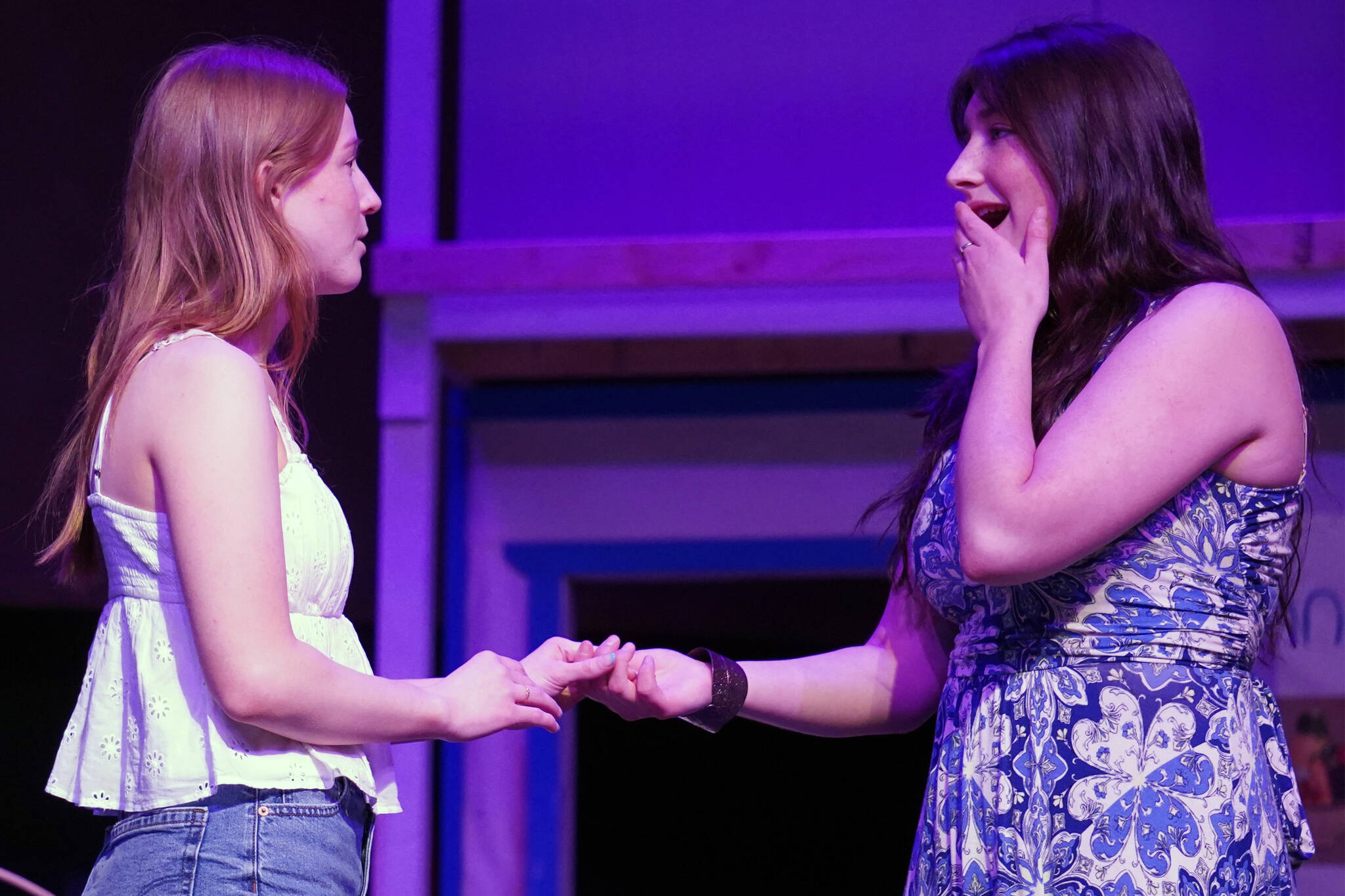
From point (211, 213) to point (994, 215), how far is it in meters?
0.79

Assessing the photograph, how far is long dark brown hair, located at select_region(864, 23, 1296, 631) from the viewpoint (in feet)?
4.38

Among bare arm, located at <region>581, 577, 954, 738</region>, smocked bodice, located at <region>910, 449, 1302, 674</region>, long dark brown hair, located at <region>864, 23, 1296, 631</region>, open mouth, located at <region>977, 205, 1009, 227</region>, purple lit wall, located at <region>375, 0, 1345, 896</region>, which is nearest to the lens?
smocked bodice, located at <region>910, 449, 1302, 674</region>

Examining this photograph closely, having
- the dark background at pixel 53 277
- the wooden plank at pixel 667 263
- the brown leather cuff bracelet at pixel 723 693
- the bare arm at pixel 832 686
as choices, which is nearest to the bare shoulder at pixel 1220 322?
the bare arm at pixel 832 686

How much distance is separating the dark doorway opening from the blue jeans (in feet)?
5.45

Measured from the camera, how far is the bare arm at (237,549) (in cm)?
102

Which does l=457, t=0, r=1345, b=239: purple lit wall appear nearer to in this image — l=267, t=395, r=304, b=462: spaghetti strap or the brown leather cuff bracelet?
the brown leather cuff bracelet

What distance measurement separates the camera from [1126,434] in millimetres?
1187

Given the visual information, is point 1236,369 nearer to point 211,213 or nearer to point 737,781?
point 211,213

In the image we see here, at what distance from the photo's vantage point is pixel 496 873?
2662 mm

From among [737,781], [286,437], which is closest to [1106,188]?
[286,437]

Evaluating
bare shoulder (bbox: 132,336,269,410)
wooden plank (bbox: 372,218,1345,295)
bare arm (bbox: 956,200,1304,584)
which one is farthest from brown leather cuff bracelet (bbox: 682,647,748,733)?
wooden plank (bbox: 372,218,1345,295)

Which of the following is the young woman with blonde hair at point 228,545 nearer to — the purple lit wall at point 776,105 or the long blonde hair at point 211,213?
the long blonde hair at point 211,213

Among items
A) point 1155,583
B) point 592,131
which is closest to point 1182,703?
point 1155,583

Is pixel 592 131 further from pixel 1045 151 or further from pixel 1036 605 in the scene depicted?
pixel 1036 605
